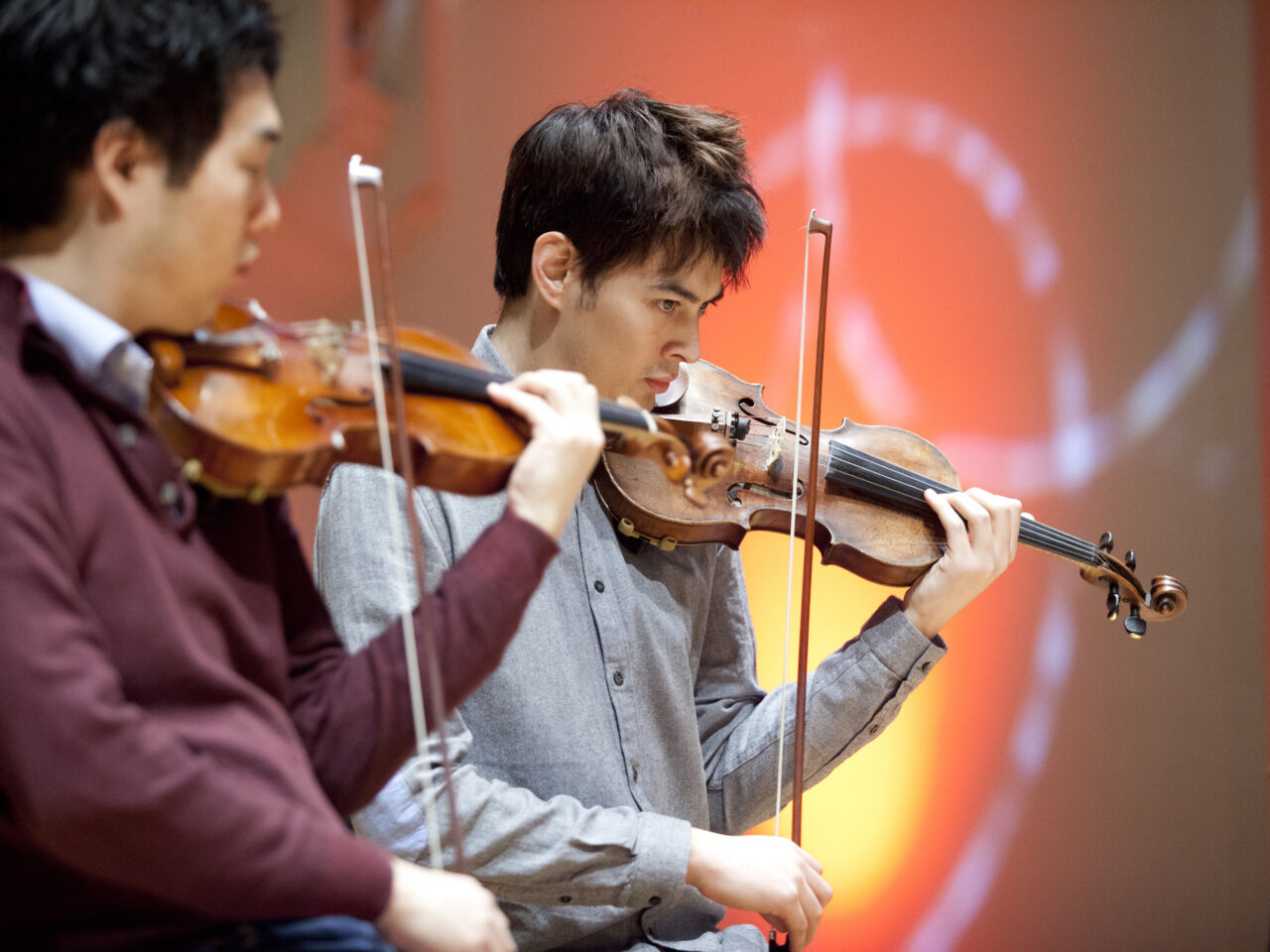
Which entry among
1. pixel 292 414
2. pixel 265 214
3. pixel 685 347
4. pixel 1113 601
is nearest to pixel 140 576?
pixel 292 414

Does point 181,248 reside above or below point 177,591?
above

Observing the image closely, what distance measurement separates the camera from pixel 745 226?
61.2 inches

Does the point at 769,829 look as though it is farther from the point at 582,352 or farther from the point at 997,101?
the point at 997,101

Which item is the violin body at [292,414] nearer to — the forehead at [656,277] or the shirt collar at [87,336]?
the shirt collar at [87,336]

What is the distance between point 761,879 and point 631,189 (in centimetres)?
80

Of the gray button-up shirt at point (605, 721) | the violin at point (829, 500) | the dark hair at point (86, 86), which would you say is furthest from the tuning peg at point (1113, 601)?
the dark hair at point (86, 86)

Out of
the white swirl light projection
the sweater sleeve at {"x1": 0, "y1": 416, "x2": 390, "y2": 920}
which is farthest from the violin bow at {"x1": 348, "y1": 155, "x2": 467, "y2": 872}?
the white swirl light projection

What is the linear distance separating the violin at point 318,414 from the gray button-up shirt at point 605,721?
1.02 ft

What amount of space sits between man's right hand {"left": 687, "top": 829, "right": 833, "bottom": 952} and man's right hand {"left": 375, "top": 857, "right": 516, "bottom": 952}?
20.1 inches

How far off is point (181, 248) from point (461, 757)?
0.67 m

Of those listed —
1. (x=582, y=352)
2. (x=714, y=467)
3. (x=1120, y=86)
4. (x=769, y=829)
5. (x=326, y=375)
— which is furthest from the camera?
(x=1120, y=86)

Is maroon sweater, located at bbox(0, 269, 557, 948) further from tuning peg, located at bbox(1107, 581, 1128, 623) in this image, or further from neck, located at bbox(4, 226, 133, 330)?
tuning peg, located at bbox(1107, 581, 1128, 623)

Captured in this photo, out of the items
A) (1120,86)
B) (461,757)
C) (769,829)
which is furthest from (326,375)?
(1120,86)

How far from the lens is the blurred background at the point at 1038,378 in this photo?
7.84 ft
